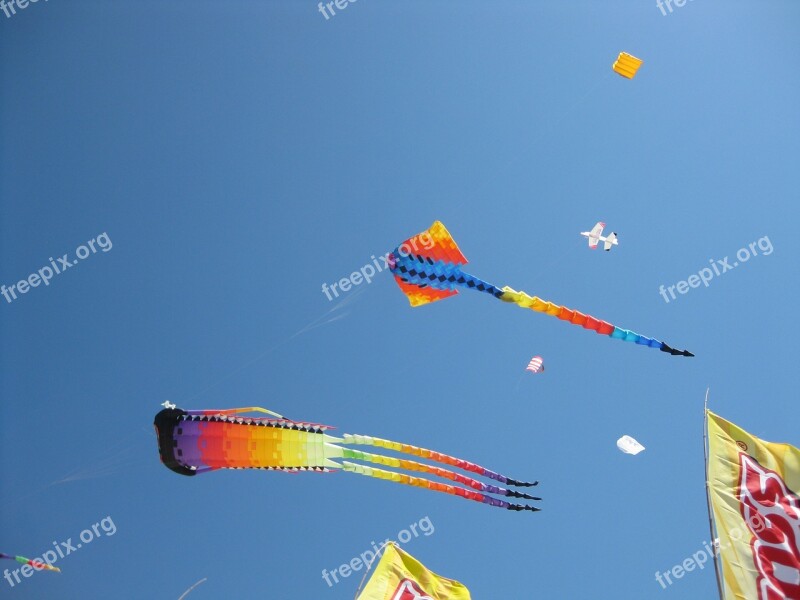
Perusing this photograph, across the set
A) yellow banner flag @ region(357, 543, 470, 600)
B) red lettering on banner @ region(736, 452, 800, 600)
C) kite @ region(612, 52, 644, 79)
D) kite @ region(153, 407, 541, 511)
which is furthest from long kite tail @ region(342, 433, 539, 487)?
kite @ region(612, 52, 644, 79)

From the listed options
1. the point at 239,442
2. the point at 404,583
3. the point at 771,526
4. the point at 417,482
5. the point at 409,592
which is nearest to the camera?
the point at 771,526

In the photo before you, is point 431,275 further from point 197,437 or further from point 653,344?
point 197,437

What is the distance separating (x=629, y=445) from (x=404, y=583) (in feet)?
35.2

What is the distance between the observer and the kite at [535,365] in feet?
82.4

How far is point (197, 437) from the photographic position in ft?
65.5

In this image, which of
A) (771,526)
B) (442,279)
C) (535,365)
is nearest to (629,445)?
(535,365)

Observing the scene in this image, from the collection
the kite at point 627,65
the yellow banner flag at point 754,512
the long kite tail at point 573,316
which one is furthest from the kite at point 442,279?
the kite at point 627,65

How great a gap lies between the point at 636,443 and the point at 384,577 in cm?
1165

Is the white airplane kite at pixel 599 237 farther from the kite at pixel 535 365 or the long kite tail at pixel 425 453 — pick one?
the long kite tail at pixel 425 453

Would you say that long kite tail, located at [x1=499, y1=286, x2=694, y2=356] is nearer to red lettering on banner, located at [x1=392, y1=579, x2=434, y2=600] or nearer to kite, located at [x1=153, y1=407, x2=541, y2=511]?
kite, located at [x1=153, y1=407, x2=541, y2=511]

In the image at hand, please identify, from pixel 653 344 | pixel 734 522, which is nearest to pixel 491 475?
pixel 653 344

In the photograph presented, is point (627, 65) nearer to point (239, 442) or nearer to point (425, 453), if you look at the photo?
point (425, 453)

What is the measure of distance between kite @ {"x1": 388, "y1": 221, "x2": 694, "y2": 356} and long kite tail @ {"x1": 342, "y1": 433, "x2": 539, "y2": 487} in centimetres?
512

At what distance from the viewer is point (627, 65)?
24.2 m
